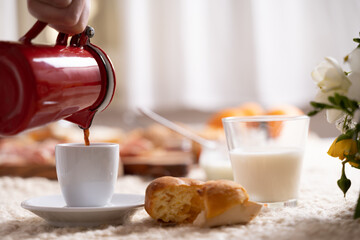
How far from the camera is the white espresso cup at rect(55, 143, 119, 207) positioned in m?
0.84

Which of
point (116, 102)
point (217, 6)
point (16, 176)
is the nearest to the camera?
point (16, 176)

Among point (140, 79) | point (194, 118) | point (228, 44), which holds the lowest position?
point (194, 118)

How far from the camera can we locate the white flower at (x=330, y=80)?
2.26 ft

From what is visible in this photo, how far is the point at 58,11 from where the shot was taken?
2.44ft

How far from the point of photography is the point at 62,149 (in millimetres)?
844

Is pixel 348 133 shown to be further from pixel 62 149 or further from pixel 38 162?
pixel 38 162

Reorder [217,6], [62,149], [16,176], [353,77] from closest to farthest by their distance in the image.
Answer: [353,77]
[62,149]
[16,176]
[217,6]

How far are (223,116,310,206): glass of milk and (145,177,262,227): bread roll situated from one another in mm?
155

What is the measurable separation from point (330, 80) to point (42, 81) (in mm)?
383

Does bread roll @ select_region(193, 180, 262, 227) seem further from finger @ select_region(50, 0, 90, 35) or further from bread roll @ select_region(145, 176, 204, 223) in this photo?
finger @ select_region(50, 0, 90, 35)

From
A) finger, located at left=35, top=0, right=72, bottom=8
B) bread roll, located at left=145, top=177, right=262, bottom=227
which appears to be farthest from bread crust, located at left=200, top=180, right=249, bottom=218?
finger, located at left=35, top=0, right=72, bottom=8

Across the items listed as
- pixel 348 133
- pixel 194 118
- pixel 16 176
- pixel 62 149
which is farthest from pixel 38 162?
pixel 194 118

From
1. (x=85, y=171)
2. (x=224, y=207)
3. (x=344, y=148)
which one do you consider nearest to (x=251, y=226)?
(x=224, y=207)

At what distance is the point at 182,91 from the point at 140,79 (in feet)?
0.90
